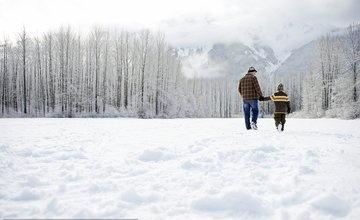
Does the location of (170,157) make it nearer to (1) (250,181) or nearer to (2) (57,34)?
(1) (250,181)

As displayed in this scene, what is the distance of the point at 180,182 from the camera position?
505cm

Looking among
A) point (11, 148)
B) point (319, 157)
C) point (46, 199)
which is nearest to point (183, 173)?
point (46, 199)

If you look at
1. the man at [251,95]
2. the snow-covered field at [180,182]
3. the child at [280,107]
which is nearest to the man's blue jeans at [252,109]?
the man at [251,95]

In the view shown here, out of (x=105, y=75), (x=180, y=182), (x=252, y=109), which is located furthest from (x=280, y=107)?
(x=105, y=75)

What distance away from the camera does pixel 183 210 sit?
4227mm

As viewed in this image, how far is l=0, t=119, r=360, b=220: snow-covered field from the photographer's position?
13.7 ft

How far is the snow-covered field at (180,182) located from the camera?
4164 mm

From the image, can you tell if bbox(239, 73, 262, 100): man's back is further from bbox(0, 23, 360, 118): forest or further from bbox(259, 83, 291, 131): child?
bbox(0, 23, 360, 118): forest

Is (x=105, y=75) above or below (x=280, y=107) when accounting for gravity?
above

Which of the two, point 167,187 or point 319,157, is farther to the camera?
point 319,157

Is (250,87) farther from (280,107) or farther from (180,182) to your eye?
(180,182)

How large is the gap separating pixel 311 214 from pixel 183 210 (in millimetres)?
1509

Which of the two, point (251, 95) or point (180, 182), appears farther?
point (251, 95)

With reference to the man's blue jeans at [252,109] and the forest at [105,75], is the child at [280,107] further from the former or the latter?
the forest at [105,75]
